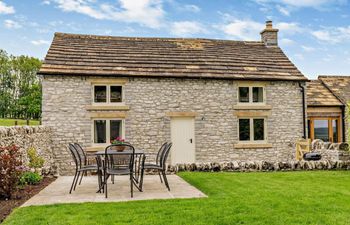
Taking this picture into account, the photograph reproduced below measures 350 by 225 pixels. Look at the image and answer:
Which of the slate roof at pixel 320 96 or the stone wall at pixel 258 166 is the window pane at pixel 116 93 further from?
the slate roof at pixel 320 96

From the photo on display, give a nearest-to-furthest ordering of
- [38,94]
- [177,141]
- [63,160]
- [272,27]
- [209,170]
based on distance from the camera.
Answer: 1. [209,170]
2. [63,160]
3. [177,141]
4. [272,27]
5. [38,94]

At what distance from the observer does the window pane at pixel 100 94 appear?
43.4ft

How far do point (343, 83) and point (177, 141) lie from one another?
428 inches

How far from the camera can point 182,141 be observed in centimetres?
1362

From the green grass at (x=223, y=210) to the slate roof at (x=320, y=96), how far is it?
988cm

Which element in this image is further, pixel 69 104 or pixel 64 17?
pixel 64 17

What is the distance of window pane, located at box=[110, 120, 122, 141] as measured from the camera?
1326 cm

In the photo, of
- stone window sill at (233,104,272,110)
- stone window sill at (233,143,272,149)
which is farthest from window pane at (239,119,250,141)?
stone window sill at (233,104,272,110)

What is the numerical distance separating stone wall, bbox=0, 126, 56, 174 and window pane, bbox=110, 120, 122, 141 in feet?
7.80

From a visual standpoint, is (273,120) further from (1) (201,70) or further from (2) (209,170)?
(2) (209,170)

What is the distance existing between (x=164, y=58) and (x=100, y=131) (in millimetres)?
4425

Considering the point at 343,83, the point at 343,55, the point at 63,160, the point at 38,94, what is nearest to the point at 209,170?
the point at 63,160

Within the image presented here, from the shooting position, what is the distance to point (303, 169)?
34.4 ft

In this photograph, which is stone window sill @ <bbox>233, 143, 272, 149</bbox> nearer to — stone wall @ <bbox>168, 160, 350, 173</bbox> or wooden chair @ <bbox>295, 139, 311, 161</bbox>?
wooden chair @ <bbox>295, 139, 311, 161</bbox>
